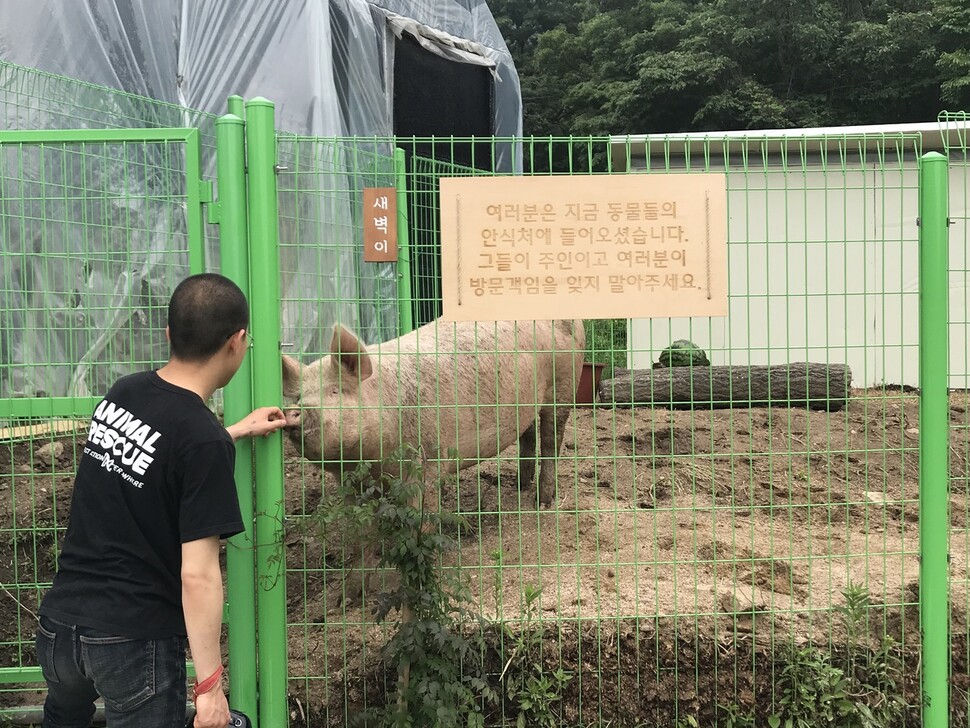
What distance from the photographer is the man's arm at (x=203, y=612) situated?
226 cm

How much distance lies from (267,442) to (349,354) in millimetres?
520

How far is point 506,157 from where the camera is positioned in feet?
47.2

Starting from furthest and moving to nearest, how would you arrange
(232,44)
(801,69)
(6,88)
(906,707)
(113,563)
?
(801,69) < (232,44) < (6,88) < (906,707) < (113,563)

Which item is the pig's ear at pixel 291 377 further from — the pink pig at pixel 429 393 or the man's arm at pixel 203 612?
the man's arm at pixel 203 612

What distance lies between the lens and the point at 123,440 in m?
2.35

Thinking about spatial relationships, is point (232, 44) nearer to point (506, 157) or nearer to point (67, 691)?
point (506, 157)

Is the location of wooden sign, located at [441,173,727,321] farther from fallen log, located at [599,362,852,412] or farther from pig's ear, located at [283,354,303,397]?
fallen log, located at [599,362,852,412]

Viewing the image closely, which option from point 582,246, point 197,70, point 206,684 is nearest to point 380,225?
point 582,246

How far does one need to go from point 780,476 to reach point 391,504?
435 centimetres

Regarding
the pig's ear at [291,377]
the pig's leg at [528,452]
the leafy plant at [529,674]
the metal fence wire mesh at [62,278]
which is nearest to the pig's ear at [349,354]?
the pig's ear at [291,377]

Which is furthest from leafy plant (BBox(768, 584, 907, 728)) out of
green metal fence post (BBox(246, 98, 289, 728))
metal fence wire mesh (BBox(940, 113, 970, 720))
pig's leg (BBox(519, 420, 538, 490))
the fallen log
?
the fallen log

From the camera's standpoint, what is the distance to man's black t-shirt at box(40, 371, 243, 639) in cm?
230

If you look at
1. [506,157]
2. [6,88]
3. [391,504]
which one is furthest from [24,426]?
[506,157]

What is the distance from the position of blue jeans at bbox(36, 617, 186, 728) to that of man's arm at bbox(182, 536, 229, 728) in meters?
0.15
